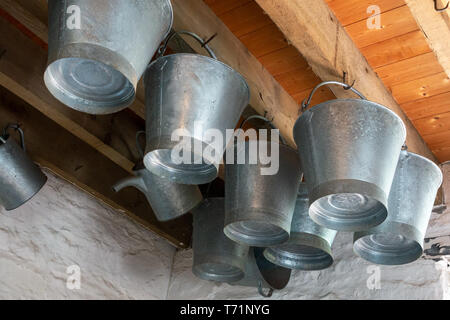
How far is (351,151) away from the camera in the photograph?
4.18ft

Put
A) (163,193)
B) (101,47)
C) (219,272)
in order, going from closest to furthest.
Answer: (101,47)
(163,193)
(219,272)

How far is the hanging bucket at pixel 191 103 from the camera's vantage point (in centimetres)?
129

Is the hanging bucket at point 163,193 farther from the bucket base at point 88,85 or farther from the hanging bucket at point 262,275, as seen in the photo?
the bucket base at point 88,85

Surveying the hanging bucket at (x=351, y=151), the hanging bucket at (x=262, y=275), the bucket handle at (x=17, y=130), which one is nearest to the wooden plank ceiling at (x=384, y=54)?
the hanging bucket at (x=351, y=151)

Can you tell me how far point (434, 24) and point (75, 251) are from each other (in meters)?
1.61

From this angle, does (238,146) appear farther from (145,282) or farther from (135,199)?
(145,282)

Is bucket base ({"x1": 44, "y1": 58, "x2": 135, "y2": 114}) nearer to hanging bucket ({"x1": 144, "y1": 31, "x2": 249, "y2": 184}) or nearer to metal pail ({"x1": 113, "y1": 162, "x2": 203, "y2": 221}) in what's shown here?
hanging bucket ({"x1": 144, "y1": 31, "x2": 249, "y2": 184})

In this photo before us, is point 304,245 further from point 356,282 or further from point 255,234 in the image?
point 356,282

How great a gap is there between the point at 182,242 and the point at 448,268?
1.21m

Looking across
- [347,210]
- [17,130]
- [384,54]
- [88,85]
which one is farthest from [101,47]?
[384,54]

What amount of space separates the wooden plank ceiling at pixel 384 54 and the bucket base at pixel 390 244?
20.0 inches

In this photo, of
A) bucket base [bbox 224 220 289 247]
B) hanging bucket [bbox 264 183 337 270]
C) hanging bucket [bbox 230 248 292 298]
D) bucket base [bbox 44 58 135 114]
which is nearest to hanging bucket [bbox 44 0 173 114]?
bucket base [bbox 44 58 135 114]

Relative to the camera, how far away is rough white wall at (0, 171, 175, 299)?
7.14ft
